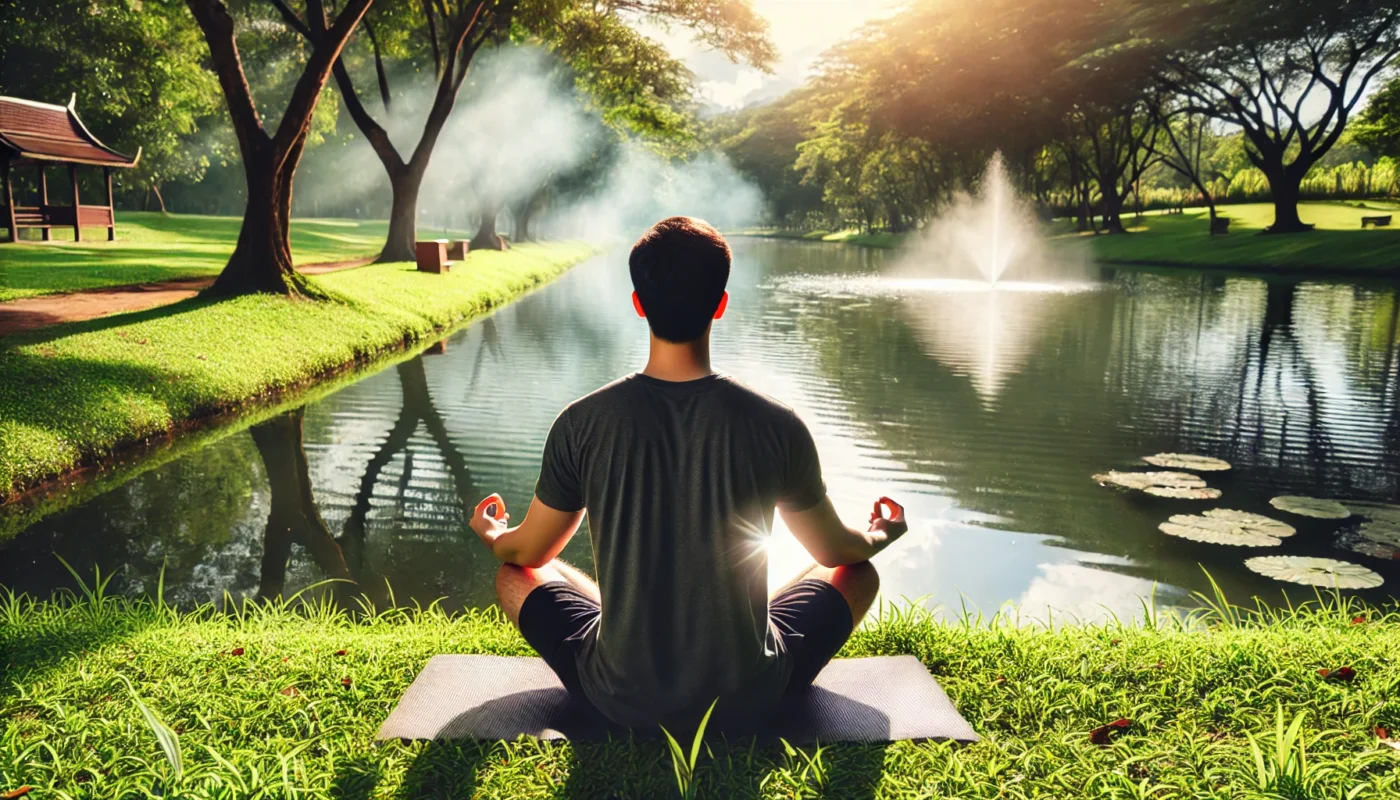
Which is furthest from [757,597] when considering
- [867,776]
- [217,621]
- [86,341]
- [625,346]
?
[625,346]

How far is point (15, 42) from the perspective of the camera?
31516 millimetres

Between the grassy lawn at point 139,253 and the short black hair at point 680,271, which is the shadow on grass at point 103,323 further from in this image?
the short black hair at point 680,271

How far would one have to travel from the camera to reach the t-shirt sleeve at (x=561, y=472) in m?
2.68

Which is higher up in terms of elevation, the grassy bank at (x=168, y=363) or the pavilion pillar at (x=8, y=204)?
the pavilion pillar at (x=8, y=204)

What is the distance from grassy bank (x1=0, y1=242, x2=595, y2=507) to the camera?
799cm

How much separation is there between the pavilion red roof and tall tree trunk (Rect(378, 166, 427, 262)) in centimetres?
878

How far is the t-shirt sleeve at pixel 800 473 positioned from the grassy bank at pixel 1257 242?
99.6 feet

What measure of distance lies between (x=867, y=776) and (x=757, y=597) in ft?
2.11

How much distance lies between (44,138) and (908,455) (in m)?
26.7

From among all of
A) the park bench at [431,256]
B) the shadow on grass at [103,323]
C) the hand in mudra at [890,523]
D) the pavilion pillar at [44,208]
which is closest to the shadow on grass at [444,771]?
the hand in mudra at [890,523]

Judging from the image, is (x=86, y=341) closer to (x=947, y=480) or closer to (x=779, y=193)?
(x=947, y=480)

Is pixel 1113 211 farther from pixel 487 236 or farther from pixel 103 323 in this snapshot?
pixel 103 323

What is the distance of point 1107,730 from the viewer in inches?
125

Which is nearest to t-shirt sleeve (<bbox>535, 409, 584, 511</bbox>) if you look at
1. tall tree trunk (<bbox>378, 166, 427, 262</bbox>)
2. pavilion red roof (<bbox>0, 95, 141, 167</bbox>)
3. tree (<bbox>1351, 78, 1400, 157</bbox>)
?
tall tree trunk (<bbox>378, 166, 427, 262</bbox>)
